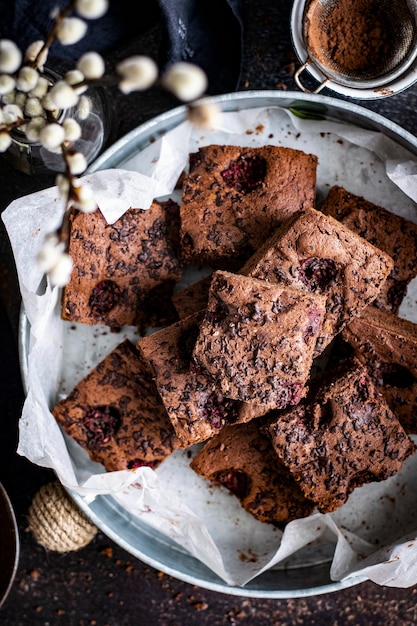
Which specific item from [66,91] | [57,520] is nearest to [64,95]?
[66,91]

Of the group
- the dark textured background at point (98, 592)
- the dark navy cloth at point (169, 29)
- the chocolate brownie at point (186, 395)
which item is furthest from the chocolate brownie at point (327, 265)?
the dark textured background at point (98, 592)

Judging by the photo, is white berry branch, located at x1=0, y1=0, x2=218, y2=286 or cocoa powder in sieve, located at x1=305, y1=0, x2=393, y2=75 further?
cocoa powder in sieve, located at x1=305, y1=0, x2=393, y2=75

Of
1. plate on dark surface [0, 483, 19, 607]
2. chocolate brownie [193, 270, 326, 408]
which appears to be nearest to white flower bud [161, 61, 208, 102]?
chocolate brownie [193, 270, 326, 408]

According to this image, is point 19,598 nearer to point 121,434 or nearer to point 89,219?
point 121,434

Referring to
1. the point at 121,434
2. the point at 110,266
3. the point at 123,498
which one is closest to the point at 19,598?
the point at 123,498

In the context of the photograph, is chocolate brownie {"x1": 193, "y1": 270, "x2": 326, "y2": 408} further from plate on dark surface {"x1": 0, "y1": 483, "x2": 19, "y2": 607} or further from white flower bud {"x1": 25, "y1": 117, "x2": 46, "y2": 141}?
plate on dark surface {"x1": 0, "y1": 483, "x2": 19, "y2": 607}

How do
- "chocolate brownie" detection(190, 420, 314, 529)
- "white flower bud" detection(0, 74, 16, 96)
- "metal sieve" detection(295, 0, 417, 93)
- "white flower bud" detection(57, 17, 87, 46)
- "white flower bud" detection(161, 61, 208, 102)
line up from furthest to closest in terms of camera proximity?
1. "chocolate brownie" detection(190, 420, 314, 529)
2. "metal sieve" detection(295, 0, 417, 93)
3. "white flower bud" detection(0, 74, 16, 96)
4. "white flower bud" detection(57, 17, 87, 46)
5. "white flower bud" detection(161, 61, 208, 102)
